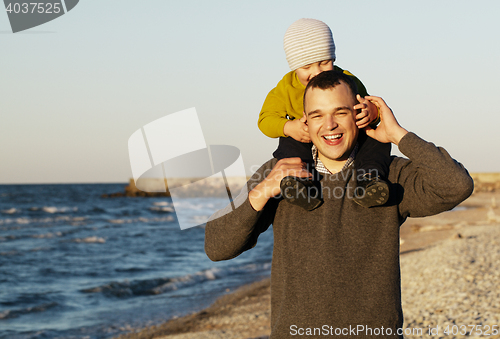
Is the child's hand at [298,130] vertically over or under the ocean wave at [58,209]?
under

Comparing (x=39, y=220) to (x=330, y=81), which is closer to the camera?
(x=330, y=81)

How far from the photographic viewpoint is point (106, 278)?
41.0 feet

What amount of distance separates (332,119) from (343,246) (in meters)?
0.55

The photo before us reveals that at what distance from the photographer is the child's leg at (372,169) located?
179cm

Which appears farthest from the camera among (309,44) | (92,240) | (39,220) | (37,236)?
(39,220)

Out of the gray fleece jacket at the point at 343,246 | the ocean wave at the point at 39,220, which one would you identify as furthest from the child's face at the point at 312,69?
the ocean wave at the point at 39,220

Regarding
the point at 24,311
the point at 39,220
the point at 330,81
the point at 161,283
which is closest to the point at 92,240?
the point at 161,283

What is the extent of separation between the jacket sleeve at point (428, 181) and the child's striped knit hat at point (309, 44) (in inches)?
26.2

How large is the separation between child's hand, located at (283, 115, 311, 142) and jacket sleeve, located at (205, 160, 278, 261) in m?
0.29

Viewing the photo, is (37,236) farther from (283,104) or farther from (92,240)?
(283,104)

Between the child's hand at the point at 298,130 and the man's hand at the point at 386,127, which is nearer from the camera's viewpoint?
the man's hand at the point at 386,127

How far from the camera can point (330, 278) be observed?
1.79 m

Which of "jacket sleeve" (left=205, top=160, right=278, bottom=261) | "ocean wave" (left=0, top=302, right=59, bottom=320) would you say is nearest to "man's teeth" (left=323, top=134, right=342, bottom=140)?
"jacket sleeve" (left=205, top=160, right=278, bottom=261)

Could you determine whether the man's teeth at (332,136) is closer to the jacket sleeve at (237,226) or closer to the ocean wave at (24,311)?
the jacket sleeve at (237,226)
